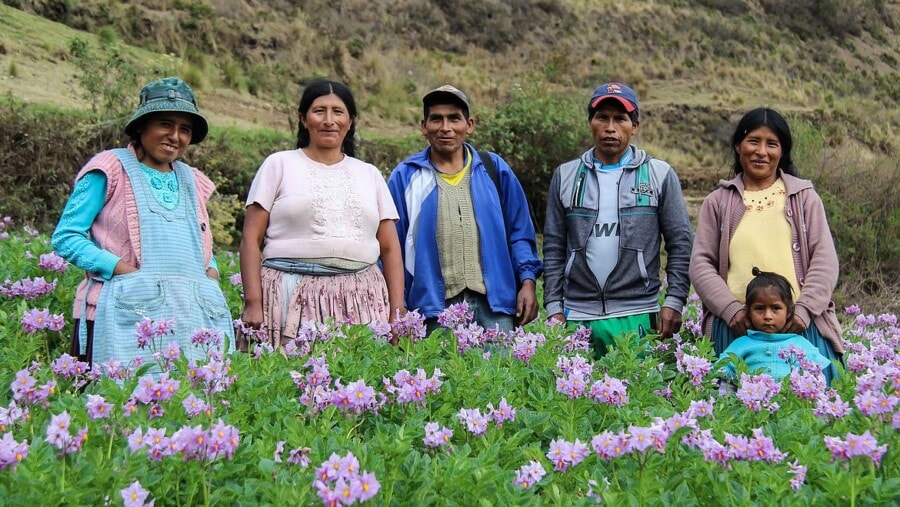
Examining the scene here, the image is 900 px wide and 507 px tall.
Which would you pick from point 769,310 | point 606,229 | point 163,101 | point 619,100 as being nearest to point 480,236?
point 606,229

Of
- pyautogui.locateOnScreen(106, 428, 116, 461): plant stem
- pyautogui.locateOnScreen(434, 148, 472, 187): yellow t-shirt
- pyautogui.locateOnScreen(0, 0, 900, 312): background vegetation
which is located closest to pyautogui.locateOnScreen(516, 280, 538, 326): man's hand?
pyautogui.locateOnScreen(434, 148, 472, 187): yellow t-shirt

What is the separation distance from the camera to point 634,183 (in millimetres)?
Result: 4777

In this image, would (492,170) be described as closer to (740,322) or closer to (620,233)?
(620,233)

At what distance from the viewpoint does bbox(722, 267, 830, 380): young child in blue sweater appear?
4.19m

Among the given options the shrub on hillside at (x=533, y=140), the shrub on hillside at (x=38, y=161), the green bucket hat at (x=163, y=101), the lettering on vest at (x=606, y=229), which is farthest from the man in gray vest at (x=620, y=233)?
the shrub on hillside at (x=533, y=140)

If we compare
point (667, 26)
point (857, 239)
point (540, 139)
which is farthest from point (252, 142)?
point (667, 26)

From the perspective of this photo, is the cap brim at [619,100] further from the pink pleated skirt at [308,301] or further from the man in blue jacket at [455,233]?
the pink pleated skirt at [308,301]

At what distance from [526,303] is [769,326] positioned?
4.31ft

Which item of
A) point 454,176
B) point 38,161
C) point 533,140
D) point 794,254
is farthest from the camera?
point 533,140

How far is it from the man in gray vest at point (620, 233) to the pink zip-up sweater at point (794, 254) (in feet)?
0.65

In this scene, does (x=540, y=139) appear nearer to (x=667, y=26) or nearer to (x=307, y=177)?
(x=307, y=177)

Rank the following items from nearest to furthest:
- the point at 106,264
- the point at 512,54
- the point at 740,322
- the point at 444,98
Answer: the point at 106,264 < the point at 740,322 < the point at 444,98 < the point at 512,54

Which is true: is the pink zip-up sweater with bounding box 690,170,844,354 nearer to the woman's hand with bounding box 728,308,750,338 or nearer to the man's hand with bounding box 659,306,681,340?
the woman's hand with bounding box 728,308,750,338

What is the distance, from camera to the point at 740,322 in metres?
4.32
